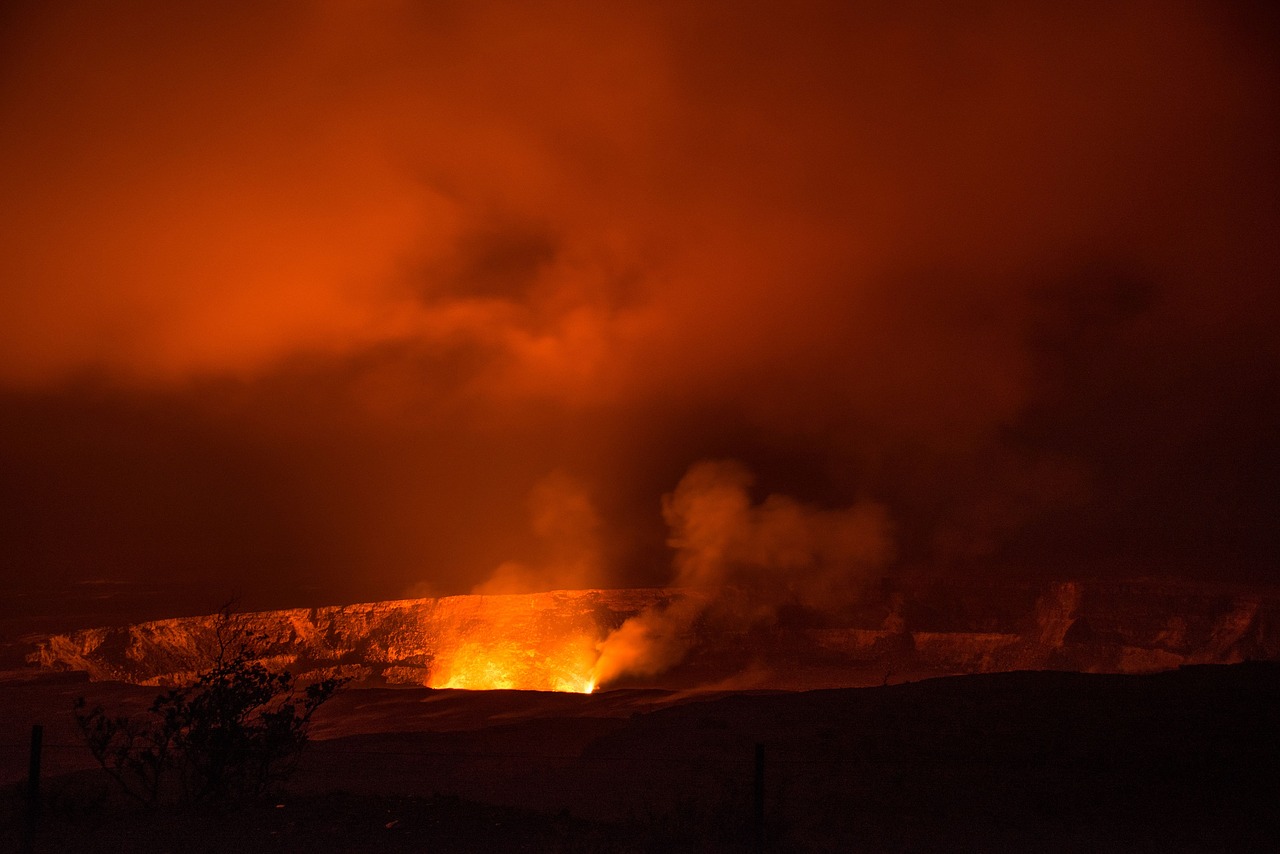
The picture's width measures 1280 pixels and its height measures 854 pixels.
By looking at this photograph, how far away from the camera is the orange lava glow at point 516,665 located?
5462 cm

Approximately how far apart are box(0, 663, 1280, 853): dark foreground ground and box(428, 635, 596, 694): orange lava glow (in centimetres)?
2545

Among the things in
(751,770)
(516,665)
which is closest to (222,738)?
(751,770)

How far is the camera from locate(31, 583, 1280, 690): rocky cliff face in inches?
2126

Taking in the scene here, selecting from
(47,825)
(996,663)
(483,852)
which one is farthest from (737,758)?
(996,663)

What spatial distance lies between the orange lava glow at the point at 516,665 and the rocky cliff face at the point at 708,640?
12 centimetres

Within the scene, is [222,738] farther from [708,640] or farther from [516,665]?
[708,640]

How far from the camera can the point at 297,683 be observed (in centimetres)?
5138

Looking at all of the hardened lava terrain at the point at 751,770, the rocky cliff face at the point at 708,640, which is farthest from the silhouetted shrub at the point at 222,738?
the rocky cliff face at the point at 708,640

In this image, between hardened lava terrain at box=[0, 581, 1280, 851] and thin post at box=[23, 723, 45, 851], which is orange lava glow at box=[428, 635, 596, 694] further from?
thin post at box=[23, 723, 45, 851]

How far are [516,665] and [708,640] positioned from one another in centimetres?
1314

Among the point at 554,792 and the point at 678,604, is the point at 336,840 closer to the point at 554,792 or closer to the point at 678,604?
the point at 554,792

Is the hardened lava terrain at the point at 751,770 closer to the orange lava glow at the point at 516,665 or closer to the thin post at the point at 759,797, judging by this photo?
the thin post at the point at 759,797

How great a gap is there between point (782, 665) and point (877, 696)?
3282cm

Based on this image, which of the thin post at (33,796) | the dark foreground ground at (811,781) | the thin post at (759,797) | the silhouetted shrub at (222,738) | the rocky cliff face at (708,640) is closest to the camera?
the thin post at (759,797)
